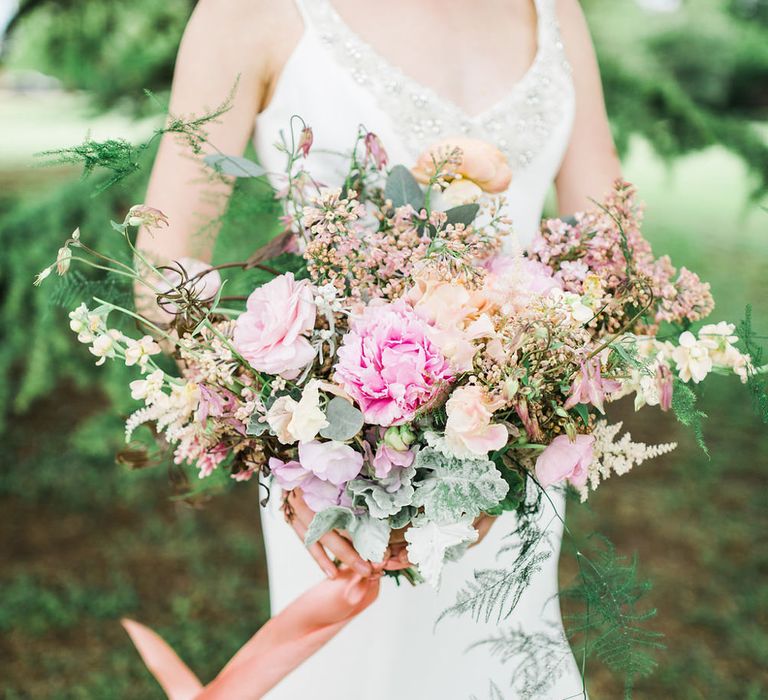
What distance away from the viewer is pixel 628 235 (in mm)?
1374

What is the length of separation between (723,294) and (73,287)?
22.9 feet

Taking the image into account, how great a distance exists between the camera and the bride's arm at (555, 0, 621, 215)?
2.00 meters

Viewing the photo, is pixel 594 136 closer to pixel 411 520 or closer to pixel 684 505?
pixel 411 520

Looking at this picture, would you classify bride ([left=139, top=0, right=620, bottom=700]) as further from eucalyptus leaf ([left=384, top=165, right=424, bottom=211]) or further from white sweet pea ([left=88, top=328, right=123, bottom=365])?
white sweet pea ([left=88, top=328, right=123, bottom=365])

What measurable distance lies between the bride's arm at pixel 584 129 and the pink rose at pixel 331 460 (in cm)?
102

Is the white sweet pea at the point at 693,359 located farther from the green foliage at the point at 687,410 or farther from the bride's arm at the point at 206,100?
the bride's arm at the point at 206,100

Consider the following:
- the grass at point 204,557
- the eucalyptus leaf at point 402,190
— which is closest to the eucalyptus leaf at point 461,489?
the eucalyptus leaf at point 402,190

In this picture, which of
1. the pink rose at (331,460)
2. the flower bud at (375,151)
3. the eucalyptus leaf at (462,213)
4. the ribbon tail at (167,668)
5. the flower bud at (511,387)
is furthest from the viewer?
the ribbon tail at (167,668)

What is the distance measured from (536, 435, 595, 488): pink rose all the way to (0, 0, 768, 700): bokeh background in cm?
96

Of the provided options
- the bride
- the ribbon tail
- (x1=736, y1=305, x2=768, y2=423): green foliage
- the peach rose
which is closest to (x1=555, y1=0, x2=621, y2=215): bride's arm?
the bride

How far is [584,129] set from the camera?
6.61 feet

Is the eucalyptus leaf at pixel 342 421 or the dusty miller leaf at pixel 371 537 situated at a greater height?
the eucalyptus leaf at pixel 342 421

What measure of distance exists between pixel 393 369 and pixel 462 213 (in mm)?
338

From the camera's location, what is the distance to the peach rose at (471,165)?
1423 mm
